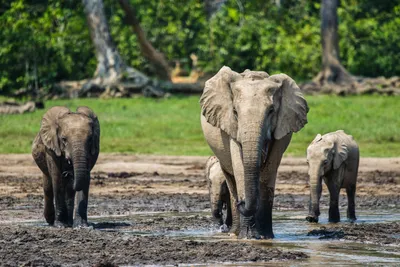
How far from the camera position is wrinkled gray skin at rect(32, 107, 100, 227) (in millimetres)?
13242

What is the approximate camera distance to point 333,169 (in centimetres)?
1574

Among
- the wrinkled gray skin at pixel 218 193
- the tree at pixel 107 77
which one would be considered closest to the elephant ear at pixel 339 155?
the wrinkled gray skin at pixel 218 193

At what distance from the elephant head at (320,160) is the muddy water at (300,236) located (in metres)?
0.31

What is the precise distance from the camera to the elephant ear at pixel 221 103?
1219 cm

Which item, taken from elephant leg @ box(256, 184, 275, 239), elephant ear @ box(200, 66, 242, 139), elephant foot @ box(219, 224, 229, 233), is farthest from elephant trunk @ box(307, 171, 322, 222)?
elephant ear @ box(200, 66, 242, 139)

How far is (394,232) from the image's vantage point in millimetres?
13398

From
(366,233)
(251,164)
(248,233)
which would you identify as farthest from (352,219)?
(251,164)

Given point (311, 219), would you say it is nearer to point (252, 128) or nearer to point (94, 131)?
point (94, 131)

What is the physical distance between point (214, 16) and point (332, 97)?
7.67 m

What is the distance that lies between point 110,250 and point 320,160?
15.8 feet

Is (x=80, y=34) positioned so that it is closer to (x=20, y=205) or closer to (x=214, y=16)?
(x=214, y=16)

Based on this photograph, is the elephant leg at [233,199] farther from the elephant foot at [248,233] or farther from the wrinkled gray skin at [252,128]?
the elephant foot at [248,233]

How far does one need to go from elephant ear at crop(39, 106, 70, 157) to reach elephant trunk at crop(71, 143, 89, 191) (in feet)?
1.53

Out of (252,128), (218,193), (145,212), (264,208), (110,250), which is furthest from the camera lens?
(145,212)
